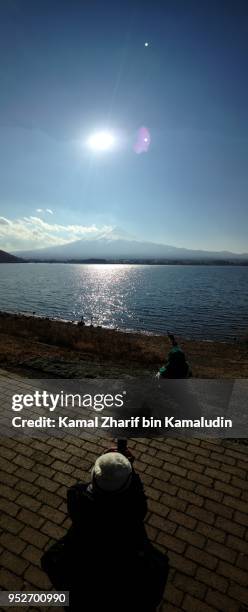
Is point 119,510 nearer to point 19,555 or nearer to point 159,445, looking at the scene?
point 19,555

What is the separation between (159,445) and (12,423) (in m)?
2.82

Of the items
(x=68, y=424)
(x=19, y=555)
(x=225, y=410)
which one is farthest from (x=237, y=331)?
(x=19, y=555)

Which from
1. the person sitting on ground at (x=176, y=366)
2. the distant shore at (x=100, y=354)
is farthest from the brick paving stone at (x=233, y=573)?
the distant shore at (x=100, y=354)

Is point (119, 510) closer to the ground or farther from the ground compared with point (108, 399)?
farther from the ground

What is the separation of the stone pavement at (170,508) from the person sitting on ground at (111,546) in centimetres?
134

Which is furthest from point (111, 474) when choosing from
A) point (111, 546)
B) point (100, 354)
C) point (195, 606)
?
point (100, 354)

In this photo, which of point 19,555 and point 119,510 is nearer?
point 119,510

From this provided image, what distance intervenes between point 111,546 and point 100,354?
56.9 ft

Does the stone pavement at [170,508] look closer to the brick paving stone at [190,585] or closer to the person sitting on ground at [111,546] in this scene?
the brick paving stone at [190,585]

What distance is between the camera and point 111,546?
2.09m

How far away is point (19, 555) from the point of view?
3510 millimetres

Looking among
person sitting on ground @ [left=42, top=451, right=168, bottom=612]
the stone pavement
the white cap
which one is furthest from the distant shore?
the white cap

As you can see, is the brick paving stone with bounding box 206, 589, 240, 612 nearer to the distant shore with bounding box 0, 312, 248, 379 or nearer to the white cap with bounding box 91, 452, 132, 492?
the white cap with bounding box 91, 452, 132, 492

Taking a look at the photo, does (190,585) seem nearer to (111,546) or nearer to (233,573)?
(233,573)
